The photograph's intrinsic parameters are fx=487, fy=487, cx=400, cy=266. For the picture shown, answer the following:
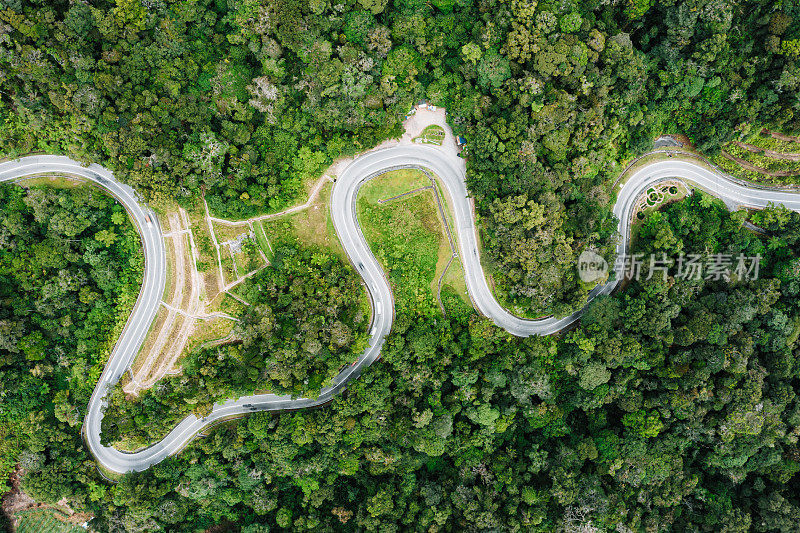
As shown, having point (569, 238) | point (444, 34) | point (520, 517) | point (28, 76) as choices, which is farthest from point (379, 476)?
point (28, 76)

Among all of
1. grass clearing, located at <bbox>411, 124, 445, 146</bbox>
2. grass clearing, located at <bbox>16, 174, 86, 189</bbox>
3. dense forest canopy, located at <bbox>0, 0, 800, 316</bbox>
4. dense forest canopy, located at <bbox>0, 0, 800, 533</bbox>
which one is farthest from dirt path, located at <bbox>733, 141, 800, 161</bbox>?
grass clearing, located at <bbox>16, 174, 86, 189</bbox>

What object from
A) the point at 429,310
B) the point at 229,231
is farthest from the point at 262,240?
the point at 429,310

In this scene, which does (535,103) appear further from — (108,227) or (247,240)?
(108,227)

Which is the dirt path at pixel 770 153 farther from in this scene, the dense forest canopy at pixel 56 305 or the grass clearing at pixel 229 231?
the dense forest canopy at pixel 56 305

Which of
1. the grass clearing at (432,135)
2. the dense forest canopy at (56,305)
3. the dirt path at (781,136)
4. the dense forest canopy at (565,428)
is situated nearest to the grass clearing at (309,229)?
the dense forest canopy at (565,428)

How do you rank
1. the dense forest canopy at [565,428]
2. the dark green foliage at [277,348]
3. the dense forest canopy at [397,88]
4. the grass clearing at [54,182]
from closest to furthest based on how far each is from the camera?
1. the dense forest canopy at [397,88]
2. the dark green foliage at [277,348]
3. the dense forest canopy at [565,428]
4. the grass clearing at [54,182]

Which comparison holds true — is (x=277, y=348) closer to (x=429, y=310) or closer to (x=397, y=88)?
(x=429, y=310)

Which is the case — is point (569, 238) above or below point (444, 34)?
below
